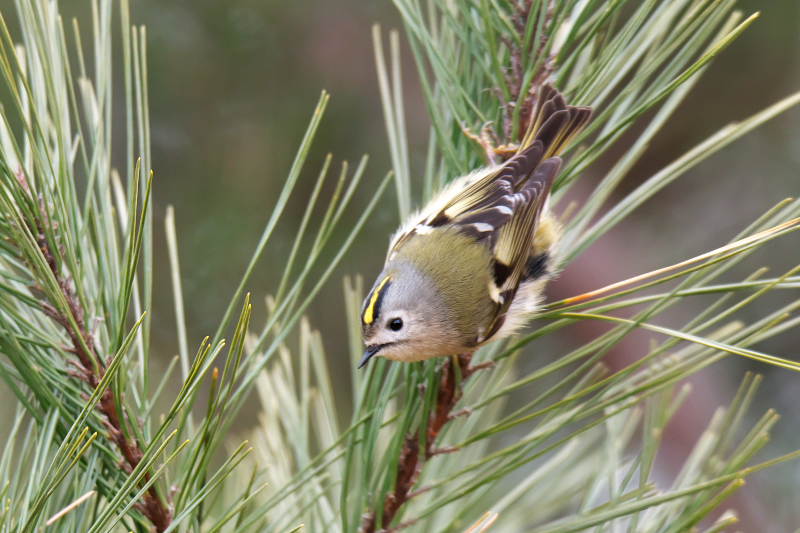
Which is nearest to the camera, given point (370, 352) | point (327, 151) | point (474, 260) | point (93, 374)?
point (93, 374)

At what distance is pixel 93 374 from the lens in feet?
1.56

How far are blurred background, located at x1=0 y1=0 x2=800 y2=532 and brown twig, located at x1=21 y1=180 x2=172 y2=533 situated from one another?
0.98m

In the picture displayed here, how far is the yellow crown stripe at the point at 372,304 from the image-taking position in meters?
0.80

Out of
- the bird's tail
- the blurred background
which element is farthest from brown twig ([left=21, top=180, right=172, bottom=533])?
the blurred background

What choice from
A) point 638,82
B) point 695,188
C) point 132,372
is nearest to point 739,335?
point 638,82

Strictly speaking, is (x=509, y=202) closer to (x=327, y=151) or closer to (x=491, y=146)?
(x=491, y=146)

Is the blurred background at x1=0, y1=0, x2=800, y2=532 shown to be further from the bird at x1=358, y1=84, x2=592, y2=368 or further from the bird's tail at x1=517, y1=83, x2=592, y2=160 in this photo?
the bird's tail at x1=517, y1=83, x2=592, y2=160

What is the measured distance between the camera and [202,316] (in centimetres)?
150

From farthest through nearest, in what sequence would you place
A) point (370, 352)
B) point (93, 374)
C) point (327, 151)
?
point (327, 151) < point (370, 352) < point (93, 374)

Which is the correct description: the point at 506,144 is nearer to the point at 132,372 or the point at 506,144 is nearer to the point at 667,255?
the point at 132,372

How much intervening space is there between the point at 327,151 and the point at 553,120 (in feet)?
3.15

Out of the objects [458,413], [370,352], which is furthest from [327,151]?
[458,413]

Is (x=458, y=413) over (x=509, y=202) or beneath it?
beneath

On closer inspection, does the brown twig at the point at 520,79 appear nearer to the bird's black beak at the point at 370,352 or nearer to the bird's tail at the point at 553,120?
the bird's tail at the point at 553,120
